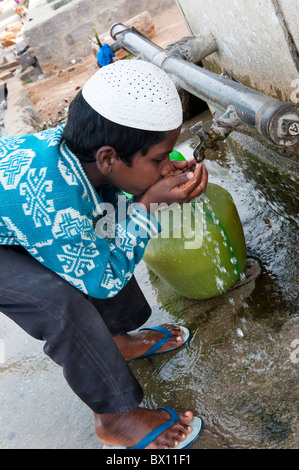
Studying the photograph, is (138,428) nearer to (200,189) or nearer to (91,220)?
(91,220)

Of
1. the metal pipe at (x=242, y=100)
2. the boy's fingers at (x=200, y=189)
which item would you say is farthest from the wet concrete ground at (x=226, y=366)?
the boy's fingers at (x=200, y=189)

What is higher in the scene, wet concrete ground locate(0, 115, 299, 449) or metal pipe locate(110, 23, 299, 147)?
metal pipe locate(110, 23, 299, 147)

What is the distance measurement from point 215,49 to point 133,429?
2.75 meters

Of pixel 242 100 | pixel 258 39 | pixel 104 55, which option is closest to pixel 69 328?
pixel 242 100

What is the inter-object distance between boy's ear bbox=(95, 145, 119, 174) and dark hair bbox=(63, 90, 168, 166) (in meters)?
0.02

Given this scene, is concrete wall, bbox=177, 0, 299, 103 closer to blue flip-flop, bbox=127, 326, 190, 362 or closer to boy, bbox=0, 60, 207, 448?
boy, bbox=0, 60, 207, 448

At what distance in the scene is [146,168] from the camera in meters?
1.88

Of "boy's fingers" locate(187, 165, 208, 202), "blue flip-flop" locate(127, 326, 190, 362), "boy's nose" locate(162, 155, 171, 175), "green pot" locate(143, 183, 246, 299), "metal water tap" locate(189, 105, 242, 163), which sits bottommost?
"blue flip-flop" locate(127, 326, 190, 362)

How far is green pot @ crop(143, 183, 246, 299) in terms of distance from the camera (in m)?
2.55

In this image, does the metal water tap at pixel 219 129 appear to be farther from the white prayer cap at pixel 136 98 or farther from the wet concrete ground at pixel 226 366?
the wet concrete ground at pixel 226 366

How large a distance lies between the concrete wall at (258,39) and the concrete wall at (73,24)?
867 cm

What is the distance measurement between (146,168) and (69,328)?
0.71m

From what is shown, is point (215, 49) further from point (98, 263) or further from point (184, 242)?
point (98, 263)

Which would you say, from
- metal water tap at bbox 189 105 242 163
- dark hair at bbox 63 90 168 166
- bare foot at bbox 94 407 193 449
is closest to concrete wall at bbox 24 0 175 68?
metal water tap at bbox 189 105 242 163
